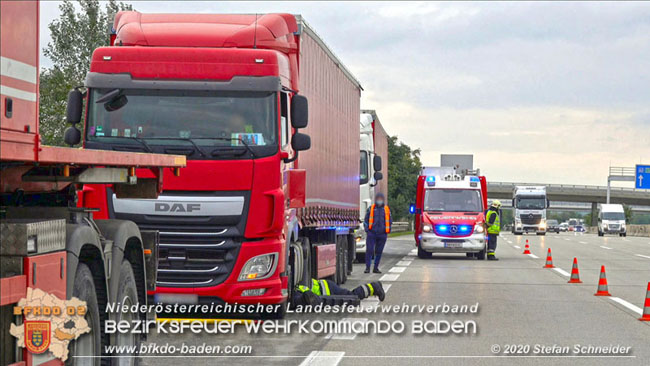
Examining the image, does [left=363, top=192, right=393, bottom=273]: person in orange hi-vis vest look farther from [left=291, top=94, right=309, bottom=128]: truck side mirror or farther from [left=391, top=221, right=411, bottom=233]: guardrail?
[left=391, top=221, right=411, bottom=233]: guardrail

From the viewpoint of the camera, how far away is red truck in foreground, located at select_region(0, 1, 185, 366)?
5316 mm

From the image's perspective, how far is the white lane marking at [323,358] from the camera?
899 cm

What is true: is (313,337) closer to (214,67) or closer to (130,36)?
(214,67)

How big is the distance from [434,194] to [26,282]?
25546 millimetres

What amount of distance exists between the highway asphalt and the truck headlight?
25.7 inches

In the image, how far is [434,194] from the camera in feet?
100

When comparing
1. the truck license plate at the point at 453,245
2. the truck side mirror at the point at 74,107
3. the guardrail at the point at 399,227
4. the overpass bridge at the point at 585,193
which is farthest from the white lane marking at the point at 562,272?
the overpass bridge at the point at 585,193

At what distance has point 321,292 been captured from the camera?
43.9 feet

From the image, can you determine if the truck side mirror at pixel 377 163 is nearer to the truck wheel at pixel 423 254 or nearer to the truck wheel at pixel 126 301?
the truck wheel at pixel 423 254

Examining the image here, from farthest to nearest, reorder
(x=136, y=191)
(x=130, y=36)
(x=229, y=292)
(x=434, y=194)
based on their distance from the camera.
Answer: (x=434, y=194) < (x=130, y=36) < (x=229, y=292) < (x=136, y=191)

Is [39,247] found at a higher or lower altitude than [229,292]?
higher

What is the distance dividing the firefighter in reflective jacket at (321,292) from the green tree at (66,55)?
19154mm

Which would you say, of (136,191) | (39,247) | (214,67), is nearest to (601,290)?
(214,67)

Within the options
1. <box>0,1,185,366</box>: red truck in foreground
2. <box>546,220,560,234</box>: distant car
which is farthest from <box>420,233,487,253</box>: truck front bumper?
<box>546,220,560,234</box>: distant car
